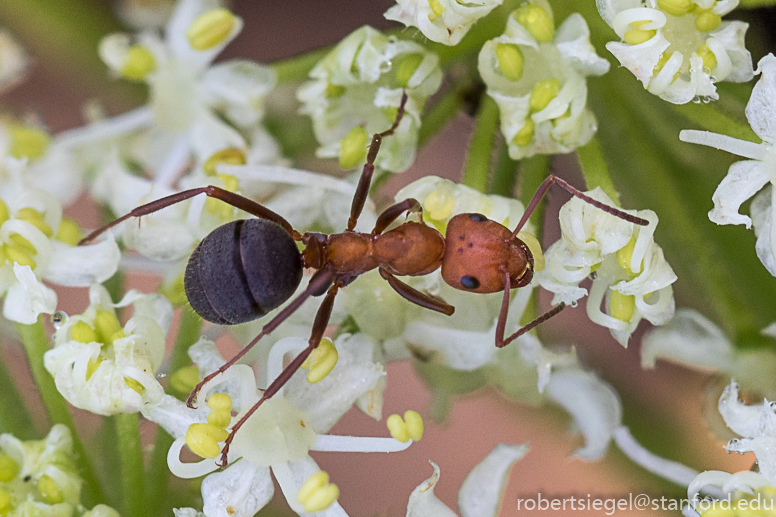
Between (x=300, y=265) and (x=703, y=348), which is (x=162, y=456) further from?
(x=703, y=348)

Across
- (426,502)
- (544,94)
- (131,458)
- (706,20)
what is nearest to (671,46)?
(706,20)

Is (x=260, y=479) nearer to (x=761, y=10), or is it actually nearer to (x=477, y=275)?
(x=477, y=275)

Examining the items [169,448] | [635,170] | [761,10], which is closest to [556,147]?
[635,170]

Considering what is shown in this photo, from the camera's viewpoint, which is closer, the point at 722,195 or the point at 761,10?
the point at 722,195

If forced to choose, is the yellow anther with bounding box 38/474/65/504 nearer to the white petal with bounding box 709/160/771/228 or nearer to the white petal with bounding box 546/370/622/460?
the white petal with bounding box 546/370/622/460

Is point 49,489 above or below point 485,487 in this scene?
above

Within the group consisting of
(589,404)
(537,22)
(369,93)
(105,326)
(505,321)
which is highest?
(537,22)

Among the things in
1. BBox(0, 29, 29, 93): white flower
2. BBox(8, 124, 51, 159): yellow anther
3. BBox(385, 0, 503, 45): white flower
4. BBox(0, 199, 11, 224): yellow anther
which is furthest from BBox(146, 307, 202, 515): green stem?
BBox(0, 29, 29, 93): white flower

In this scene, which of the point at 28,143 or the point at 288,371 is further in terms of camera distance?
the point at 28,143
